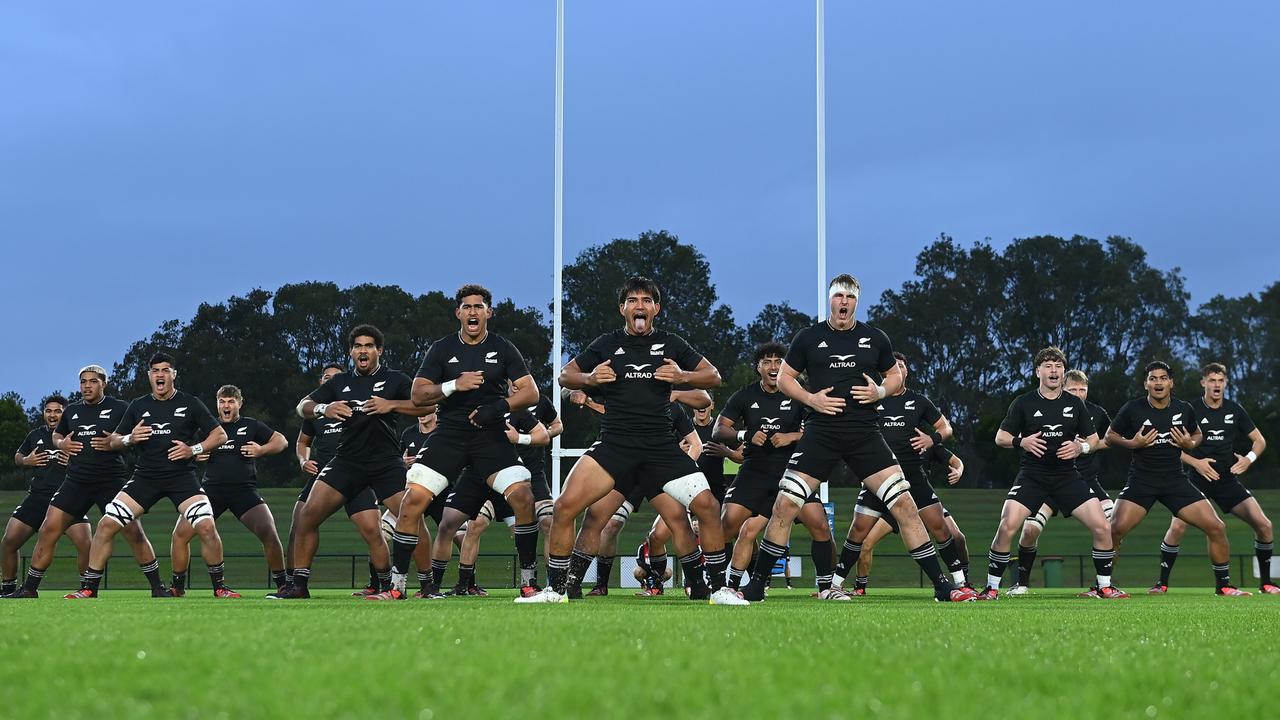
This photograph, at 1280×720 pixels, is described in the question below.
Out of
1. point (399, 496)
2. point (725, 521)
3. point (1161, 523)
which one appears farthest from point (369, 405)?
point (1161, 523)

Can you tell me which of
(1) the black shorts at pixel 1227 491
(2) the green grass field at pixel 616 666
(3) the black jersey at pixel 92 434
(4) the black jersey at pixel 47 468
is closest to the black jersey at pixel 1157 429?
(1) the black shorts at pixel 1227 491

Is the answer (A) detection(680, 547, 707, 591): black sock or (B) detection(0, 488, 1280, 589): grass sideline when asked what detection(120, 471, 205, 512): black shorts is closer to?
(A) detection(680, 547, 707, 591): black sock

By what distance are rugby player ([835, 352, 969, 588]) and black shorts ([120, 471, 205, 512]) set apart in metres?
6.83

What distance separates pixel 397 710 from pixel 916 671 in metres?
1.69

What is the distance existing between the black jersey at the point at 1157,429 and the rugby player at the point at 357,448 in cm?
820

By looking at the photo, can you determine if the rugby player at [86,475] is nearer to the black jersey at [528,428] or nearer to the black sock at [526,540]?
the black jersey at [528,428]

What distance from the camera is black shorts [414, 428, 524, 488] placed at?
11.3 m

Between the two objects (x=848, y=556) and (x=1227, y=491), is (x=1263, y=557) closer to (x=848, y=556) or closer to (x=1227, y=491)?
(x=1227, y=491)

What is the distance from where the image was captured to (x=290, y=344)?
205 ft

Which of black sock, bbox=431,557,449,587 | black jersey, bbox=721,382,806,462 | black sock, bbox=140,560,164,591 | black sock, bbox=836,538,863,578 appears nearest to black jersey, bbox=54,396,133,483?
black sock, bbox=140,560,164,591

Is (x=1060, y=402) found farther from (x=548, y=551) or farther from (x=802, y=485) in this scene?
(x=548, y=551)

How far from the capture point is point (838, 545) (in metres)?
42.8

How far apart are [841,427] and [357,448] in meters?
4.62

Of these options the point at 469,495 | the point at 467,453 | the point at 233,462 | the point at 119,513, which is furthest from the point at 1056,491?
the point at 119,513
